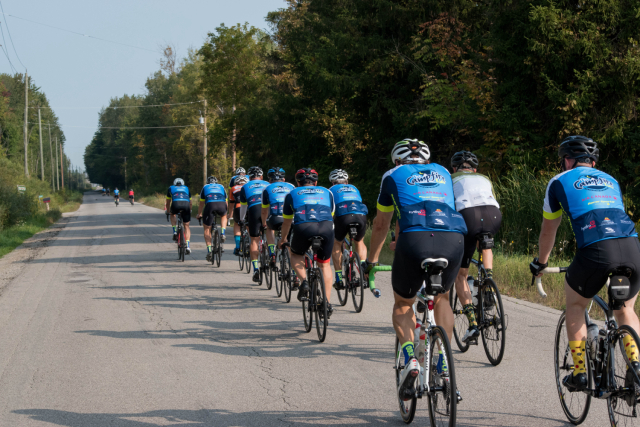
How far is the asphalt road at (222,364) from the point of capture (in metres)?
4.92

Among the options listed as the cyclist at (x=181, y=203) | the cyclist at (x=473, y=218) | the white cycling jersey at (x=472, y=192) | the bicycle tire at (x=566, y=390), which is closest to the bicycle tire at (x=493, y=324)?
the cyclist at (x=473, y=218)

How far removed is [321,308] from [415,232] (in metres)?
3.30

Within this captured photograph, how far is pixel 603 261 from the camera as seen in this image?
13.1ft

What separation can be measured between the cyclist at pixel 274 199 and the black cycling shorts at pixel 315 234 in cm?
249

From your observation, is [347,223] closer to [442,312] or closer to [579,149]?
[442,312]

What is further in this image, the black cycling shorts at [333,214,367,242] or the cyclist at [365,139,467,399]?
the black cycling shorts at [333,214,367,242]

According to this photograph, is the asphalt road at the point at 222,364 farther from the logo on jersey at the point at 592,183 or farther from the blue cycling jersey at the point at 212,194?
the blue cycling jersey at the point at 212,194

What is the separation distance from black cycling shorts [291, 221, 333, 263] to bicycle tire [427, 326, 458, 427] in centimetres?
374

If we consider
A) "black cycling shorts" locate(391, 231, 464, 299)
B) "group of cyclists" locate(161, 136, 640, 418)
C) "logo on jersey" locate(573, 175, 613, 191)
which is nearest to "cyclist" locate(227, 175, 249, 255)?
"group of cyclists" locate(161, 136, 640, 418)

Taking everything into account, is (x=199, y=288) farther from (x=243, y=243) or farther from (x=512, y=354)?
(x=512, y=354)

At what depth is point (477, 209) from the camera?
6.37m

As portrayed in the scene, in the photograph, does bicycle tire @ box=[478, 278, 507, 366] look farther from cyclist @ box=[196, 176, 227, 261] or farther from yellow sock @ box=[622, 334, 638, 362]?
cyclist @ box=[196, 176, 227, 261]

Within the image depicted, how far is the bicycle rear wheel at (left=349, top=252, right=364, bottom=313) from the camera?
29.5 ft

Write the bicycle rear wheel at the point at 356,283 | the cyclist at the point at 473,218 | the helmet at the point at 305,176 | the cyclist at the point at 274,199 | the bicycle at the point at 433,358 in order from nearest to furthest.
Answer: the bicycle at the point at 433,358
the cyclist at the point at 473,218
the helmet at the point at 305,176
the bicycle rear wheel at the point at 356,283
the cyclist at the point at 274,199
